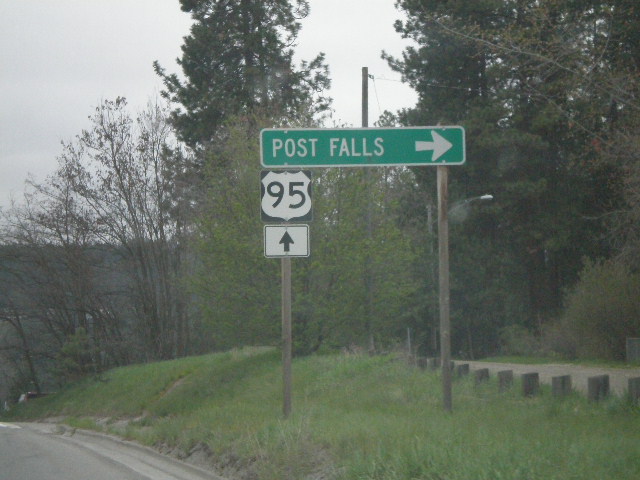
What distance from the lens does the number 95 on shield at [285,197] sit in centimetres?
1105

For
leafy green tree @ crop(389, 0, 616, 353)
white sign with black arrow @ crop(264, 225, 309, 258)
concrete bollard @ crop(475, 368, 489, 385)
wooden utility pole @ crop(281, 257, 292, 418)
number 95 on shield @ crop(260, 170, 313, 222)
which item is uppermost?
leafy green tree @ crop(389, 0, 616, 353)

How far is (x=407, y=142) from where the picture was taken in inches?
430

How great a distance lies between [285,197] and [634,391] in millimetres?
4942

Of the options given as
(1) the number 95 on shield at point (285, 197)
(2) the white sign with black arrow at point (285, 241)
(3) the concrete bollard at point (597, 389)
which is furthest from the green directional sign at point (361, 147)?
(3) the concrete bollard at point (597, 389)

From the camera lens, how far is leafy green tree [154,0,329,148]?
37656 mm

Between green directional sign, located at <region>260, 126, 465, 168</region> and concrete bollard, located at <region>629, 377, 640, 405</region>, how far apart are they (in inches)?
135

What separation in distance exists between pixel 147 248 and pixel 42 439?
24.3m

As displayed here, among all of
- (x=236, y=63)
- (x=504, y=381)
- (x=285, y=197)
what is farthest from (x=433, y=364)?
(x=236, y=63)

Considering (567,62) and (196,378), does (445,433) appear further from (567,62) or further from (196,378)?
(196,378)

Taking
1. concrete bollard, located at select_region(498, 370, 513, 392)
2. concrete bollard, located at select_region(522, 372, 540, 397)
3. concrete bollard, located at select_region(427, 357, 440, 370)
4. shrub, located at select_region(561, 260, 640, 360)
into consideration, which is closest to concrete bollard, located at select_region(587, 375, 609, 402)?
concrete bollard, located at select_region(522, 372, 540, 397)

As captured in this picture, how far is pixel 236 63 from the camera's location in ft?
126

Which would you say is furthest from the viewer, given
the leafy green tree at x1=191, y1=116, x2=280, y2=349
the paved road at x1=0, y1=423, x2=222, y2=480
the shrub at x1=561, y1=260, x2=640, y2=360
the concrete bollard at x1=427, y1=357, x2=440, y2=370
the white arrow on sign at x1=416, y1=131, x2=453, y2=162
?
the shrub at x1=561, y1=260, x2=640, y2=360

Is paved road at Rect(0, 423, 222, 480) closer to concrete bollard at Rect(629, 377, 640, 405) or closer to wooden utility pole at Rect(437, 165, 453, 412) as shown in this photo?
wooden utility pole at Rect(437, 165, 453, 412)

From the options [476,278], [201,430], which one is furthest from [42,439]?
[476,278]
